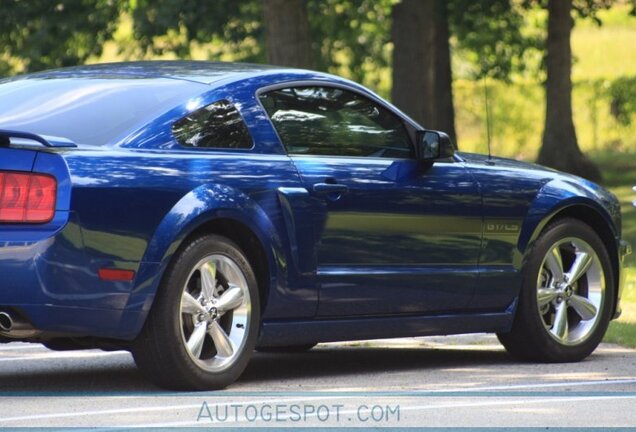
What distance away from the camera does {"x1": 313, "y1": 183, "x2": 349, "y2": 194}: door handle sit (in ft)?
27.5

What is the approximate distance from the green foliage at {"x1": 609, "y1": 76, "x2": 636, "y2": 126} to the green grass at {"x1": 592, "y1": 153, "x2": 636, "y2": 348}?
52.9 inches

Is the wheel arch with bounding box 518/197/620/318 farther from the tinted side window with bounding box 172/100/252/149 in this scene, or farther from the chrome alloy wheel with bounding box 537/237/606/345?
the tinted side window with bounding box 172/100/252/149

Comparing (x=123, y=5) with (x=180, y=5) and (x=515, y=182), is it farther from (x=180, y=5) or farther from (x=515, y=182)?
(x=515, y=182)

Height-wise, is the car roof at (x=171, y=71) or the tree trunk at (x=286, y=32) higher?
the car roof at (x=171, y=71)

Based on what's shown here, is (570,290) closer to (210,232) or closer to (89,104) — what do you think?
(210,232)

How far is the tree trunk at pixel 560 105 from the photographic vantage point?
85.4 feet

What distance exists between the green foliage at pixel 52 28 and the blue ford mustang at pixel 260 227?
19.3 m

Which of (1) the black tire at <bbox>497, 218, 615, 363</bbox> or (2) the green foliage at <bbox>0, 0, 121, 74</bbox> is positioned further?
(2) the green foliage at <bbox>0, 0, 121, 74</bbox>

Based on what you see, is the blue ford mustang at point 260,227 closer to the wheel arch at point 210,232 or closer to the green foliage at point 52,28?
the wheel arch at point 210,232

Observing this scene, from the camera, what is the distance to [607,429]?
690cm

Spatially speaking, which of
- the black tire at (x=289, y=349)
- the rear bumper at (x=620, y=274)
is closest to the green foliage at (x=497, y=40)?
the rear bumper at (x=620, y=274)

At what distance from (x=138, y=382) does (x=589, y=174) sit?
18.2m

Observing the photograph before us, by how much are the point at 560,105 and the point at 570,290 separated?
16.9m

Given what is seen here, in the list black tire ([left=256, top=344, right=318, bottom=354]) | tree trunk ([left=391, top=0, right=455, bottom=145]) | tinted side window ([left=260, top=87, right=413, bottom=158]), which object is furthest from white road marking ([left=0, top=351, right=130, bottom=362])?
tree trunk ([left=391, top=0, right=455, bottom=145])
